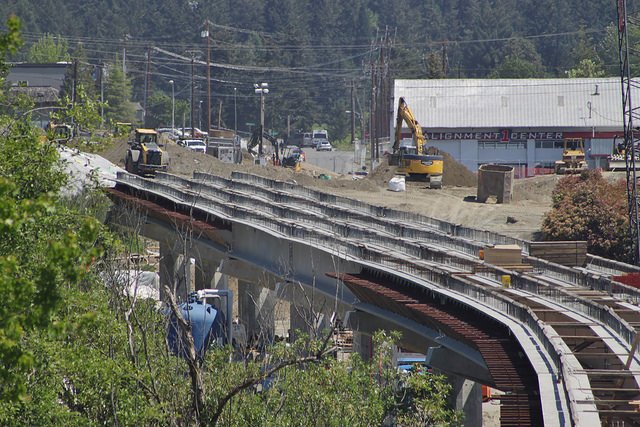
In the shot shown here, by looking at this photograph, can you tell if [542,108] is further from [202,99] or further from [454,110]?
[202,99]

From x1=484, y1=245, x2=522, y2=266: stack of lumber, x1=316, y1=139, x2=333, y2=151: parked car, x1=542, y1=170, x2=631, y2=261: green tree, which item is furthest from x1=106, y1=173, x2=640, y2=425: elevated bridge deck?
x1=316, y1=139, x2=333, y2=151: parked car

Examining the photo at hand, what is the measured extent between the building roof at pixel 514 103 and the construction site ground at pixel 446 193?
52.6 feet

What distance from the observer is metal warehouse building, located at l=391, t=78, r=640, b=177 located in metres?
95.1

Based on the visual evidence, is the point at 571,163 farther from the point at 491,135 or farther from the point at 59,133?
the point at 59,133

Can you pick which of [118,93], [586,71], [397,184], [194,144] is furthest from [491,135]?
[118,93]

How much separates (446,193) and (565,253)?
3476cm

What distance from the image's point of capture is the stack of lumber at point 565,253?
35281 mm

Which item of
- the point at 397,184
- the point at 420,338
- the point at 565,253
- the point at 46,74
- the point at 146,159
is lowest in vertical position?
the point at 420,338

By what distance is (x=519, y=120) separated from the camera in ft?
315

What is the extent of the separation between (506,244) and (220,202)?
13597mm

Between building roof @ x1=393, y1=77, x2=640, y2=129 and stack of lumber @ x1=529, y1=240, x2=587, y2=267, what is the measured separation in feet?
197

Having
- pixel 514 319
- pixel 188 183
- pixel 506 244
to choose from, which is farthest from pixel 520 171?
pixel 514 319

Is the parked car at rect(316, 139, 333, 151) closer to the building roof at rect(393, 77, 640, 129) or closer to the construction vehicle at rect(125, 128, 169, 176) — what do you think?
the building roof at rect(393, 77, 640, 129)

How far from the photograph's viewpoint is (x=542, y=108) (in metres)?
96.9
